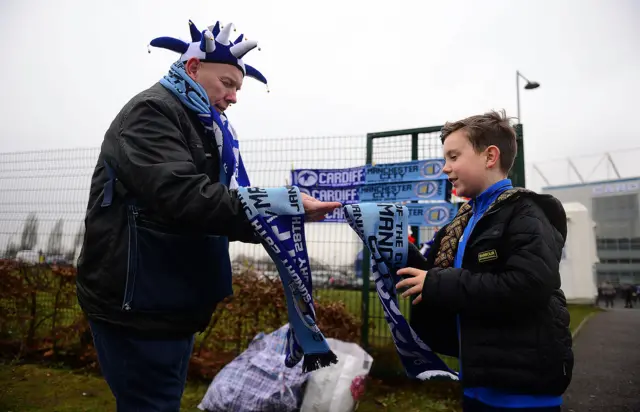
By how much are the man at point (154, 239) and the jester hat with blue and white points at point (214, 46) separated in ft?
0.56

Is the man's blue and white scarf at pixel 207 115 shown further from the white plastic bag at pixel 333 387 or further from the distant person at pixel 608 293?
the distant person at pixel 608 293

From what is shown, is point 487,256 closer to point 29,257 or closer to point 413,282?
point 413,282

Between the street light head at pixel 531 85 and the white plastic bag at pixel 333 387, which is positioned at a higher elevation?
the street light head at pixel 531 85

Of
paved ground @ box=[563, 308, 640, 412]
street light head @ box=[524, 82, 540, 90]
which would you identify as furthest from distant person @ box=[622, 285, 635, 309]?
paved ground @ box=[563, 308, 640, 412]

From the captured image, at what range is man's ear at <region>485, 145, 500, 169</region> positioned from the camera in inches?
69.4

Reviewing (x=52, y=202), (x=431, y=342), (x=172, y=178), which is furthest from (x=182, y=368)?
(x=52, y=202)

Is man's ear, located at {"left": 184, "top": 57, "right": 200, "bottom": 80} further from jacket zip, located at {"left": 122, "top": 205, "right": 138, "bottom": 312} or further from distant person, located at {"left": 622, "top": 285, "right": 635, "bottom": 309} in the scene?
distant person, located at {"left": 622, "top": 285, "right": 635, "bottom": 309}

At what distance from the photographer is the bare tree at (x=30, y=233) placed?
5.79 metres

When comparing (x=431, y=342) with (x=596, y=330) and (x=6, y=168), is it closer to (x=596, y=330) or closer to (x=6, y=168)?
(x=6, y=168)

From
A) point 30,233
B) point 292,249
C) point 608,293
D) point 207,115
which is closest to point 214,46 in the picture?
point 207,115

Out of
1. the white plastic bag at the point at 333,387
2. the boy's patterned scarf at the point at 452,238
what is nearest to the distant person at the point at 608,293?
the white plastic bag at the point at 333,387

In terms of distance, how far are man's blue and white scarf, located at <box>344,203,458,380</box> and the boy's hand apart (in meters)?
0.09

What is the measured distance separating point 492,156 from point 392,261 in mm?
608

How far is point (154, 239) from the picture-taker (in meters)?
1.50
